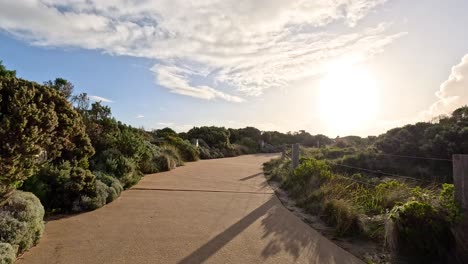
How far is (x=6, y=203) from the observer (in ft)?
13.5

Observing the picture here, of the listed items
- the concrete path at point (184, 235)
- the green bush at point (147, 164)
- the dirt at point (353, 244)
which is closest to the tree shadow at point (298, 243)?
the concrete path at point (184, 235)

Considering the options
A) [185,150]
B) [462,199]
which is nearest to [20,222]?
[462,199]

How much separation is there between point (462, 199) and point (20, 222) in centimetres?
552

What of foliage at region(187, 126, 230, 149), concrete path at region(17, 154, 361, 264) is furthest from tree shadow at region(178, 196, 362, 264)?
foliage at region(187, 126, 230, 149)

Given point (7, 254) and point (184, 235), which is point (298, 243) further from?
point (7, 254)

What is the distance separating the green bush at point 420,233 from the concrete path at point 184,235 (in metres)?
0.63

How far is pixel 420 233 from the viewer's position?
13.1 ft

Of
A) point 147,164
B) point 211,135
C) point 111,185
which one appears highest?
point 211,135

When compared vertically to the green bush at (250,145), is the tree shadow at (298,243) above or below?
below

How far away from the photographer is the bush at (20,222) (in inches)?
145

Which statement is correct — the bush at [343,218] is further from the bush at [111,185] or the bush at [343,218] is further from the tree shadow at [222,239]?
the bush at [111,185]

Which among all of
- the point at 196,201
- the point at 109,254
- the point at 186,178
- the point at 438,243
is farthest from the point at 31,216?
the point at 186,178

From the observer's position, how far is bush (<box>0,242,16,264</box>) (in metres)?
3.22

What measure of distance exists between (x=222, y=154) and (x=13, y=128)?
58.8ft
